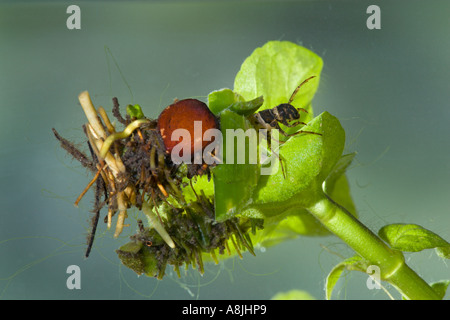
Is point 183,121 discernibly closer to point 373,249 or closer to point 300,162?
point 300,162

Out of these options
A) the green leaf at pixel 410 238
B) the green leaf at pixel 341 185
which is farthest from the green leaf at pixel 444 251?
the green leaf at pixel 341 185

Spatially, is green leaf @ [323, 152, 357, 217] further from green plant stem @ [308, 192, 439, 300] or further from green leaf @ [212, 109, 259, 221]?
green leaf @ [212, 109, 259, 221]

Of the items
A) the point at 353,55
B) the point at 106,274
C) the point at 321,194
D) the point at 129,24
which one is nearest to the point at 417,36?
the point at 353,55

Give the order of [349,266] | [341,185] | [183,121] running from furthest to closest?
1. [341,185]
2. [349,266]
3. [183,121]

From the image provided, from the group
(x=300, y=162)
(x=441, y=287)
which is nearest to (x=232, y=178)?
(x=300, y=162)

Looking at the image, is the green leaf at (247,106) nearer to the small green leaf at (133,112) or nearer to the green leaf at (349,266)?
the small green leaf at (133,112)
